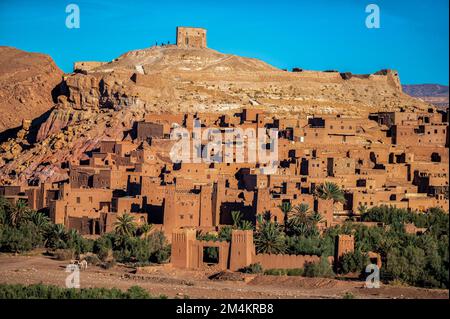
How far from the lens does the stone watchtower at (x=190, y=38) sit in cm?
8788

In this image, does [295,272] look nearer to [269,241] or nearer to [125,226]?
[269,241]

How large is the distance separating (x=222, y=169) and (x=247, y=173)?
64.2 inches

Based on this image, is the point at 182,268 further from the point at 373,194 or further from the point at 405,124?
the point at 405,124

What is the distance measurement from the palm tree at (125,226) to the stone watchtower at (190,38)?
35.9m

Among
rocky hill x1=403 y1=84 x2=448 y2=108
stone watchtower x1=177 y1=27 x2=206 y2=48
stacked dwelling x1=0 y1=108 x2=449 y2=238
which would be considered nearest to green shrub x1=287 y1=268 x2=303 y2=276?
stacked dwelling x1=0 y1=108 x2=449 y2=238

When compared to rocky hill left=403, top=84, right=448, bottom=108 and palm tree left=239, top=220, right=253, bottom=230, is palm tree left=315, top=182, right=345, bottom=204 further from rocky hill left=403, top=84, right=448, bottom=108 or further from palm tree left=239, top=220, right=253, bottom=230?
rocky hill left=403, top=84, right=448, bottom=108

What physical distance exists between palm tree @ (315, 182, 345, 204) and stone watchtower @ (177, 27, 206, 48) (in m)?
33.5

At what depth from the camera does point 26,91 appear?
80125 millimetres

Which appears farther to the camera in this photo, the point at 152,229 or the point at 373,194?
the point at 373,194

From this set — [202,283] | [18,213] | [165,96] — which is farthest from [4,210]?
[165,96]

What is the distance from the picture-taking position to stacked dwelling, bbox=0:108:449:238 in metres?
53.8

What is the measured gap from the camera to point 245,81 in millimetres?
80500
